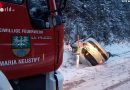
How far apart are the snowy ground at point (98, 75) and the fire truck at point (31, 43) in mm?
3061

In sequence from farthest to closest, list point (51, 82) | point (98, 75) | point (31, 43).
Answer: point (98, 75) → point (51, 82) → point (31, 43)

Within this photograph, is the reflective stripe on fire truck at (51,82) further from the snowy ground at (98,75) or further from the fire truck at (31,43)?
the snowy ground at (98,75)

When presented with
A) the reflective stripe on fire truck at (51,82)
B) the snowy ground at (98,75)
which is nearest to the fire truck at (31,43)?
the reflective stripe on fire truck at (51,82)

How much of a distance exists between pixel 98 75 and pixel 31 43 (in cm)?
558

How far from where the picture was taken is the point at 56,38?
5.75 m

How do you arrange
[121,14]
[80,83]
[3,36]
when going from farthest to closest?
1. [121,14]
2. [80,83]
3. [3,36]

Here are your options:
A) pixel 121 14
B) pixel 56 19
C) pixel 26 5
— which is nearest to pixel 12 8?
pixel 26 5

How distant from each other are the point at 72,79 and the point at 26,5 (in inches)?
192

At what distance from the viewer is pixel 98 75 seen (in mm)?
10805

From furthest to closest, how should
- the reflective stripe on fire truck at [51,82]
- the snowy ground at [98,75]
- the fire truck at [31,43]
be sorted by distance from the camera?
the snowy ground at [98,75] < the reflective stripe on fire truck at [51,82] < the fire truck at [31,43]

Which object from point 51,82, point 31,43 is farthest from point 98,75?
point 31,43

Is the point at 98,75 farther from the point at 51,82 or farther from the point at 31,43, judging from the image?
the point at 31,43

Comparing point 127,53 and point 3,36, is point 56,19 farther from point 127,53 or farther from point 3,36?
point 127,53

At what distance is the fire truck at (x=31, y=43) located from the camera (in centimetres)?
512
